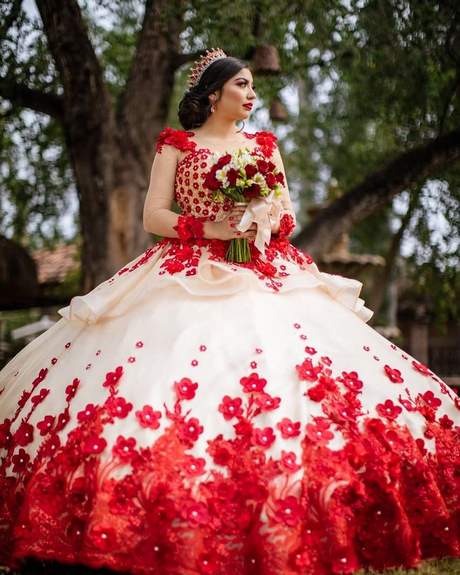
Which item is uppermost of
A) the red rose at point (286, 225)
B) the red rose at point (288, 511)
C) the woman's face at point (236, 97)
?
the woman's face at point (236, 97)

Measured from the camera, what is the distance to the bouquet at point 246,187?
4.36m

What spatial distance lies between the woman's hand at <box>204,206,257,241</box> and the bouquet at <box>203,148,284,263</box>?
0.05 metres

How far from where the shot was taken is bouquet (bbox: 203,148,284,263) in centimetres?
436

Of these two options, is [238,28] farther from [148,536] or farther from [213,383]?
[148,536]

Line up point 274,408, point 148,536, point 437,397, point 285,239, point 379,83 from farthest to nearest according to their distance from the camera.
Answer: point 379,83 < point 285,239 < point 437,397 < point 274,408 < point 148,536

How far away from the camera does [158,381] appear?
3.86 metres

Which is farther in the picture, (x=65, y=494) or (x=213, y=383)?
(x=213, y=383)

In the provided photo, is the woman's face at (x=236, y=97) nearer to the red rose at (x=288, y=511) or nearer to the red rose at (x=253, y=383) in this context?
the red rose at (x=253, y=383)

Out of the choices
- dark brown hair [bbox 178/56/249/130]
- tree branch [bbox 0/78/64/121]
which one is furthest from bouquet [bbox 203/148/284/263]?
tree branch [bbox 0/78/64/121]

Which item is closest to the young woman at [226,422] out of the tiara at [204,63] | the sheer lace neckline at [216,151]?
the sheer lace neckline at [216,151]

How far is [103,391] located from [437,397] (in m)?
1.96

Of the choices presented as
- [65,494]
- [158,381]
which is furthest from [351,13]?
[65,494]

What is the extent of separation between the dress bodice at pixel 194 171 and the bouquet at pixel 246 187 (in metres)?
0.25

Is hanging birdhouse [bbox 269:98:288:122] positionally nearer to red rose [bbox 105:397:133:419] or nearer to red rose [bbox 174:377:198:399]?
red rose [bbox 174:377:198:399]
